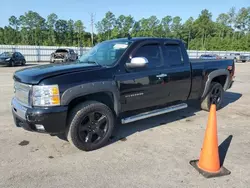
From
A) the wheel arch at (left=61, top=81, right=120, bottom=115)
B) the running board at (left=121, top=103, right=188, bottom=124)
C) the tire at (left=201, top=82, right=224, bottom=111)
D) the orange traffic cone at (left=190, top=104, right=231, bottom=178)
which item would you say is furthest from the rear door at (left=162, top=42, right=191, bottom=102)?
the orange traffic cone at (left=190, top=104, right=231, bottom=178)

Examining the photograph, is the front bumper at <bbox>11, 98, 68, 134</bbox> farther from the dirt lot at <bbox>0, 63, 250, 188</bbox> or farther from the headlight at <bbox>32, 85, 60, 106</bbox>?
the dirt lot at <bbox>0, 63, 250, 188</bbox>

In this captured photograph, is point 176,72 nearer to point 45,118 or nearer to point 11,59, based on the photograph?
point 45,118

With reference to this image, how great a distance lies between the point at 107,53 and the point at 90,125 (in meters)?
1.51

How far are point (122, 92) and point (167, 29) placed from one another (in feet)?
352

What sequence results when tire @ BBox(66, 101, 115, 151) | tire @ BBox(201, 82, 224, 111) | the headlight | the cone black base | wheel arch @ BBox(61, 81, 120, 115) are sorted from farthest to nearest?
tire @ BBox(201, 82, 224, 111)
tire @ BBox(66, 101, 115, 151)
wheel arch @ BBox(61, 81, 120, 115)
the headlight
the cone black base

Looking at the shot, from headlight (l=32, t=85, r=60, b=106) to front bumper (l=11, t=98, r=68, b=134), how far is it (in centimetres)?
9

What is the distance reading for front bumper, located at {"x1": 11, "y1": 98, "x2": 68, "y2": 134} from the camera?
330 centimetres

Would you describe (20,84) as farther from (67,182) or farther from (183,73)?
(183,73)

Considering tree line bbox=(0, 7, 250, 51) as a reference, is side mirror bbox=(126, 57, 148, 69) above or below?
below

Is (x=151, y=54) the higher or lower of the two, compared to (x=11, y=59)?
lower

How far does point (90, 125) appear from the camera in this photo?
3.83m

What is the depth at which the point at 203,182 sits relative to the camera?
295 centimetres

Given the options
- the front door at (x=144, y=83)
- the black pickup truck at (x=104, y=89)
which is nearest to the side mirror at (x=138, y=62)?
the black pickup truck at (x=104, y=89)

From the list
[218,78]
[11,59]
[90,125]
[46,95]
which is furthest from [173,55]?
[11,59]
